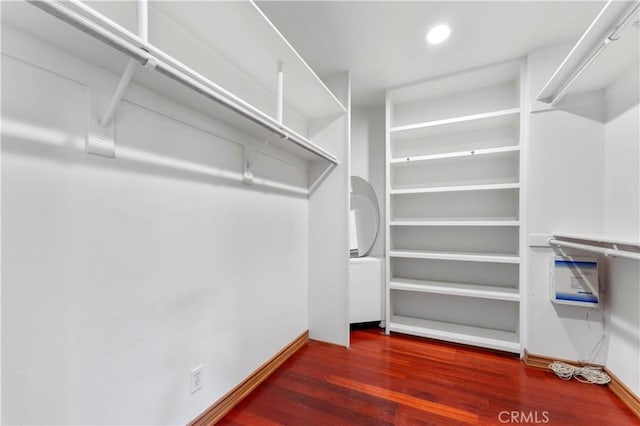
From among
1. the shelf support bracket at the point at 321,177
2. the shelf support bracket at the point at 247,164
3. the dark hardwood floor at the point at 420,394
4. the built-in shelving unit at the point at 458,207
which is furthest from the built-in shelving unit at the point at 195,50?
the dark hardwood floor at the point at 420,394

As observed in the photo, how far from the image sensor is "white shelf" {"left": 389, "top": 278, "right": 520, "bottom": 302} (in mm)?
2131

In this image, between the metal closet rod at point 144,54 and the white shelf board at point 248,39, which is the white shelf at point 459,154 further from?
the metal closet rod at point 144,54

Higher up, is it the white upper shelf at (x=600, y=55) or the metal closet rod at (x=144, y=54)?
the white upper shelf at (x=600, y=55)

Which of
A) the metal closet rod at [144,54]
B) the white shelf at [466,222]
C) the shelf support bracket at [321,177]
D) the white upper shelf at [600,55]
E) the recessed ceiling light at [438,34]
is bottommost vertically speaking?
the white shelf at [466,222]

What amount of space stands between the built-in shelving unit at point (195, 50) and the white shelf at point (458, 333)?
181cm

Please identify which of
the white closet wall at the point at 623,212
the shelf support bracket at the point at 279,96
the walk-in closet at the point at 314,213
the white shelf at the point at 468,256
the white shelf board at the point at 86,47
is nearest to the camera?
the white shelf board at the point at 86,47

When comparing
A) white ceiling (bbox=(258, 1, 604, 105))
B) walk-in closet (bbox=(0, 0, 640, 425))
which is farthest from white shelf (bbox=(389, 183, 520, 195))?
white ceiling (bbox=(258, 1, 604, 105))

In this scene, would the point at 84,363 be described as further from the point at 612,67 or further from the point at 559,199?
the point at 612,67

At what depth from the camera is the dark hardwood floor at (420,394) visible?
1424 mm

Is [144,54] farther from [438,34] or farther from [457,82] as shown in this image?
[457,82]

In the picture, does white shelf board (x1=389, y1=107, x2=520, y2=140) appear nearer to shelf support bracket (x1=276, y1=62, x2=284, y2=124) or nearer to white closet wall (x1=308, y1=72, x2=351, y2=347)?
white closet wall (x1=308, y1=72, x2=351, y2=347)

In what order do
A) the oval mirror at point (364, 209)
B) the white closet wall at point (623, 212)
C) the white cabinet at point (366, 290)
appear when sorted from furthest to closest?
1. the oval mirror at point (364, 209)
2. the white cabinet at point (366, 290)
3. the white closet wall at point (623, 212)

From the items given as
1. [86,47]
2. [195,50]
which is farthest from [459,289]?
[86,47]

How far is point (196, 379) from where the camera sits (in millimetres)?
1279
